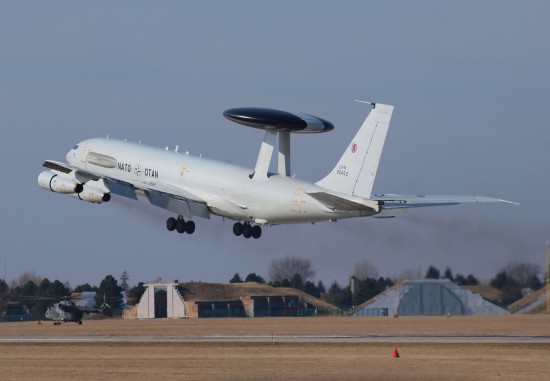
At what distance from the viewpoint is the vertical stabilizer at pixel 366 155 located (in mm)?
74875

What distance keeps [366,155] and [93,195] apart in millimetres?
21003

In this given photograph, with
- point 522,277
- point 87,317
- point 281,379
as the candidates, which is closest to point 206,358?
point 281,379

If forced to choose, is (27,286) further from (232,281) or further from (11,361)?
(11,361)

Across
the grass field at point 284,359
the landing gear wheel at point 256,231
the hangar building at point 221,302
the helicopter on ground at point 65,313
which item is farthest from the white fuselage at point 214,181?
the hangar building at point 221,302

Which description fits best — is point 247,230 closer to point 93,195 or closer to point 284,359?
point 93,195

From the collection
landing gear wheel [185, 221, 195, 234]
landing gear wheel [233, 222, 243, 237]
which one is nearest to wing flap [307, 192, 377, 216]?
landing gear wheel [233, 222, 243, 237]

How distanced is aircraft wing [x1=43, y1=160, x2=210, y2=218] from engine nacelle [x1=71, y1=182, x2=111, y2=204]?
56 centimetres

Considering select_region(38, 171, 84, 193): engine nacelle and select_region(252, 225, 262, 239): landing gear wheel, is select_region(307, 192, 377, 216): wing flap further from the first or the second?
select_region(38, 171, 84, 193): engine nacelle

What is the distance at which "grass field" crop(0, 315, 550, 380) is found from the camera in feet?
190

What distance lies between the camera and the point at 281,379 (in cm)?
5534

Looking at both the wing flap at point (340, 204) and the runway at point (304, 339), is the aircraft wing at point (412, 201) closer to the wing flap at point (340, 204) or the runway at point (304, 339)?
the wing flap at point (340, 204)

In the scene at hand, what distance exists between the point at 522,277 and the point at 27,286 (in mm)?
69932

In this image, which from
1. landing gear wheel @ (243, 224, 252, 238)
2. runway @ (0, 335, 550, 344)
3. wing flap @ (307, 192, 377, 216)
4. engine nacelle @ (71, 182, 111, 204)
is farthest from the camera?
engine nacelle @ (71, 182, 111, 204)

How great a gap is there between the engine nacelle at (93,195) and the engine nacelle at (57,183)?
1.29 ft
